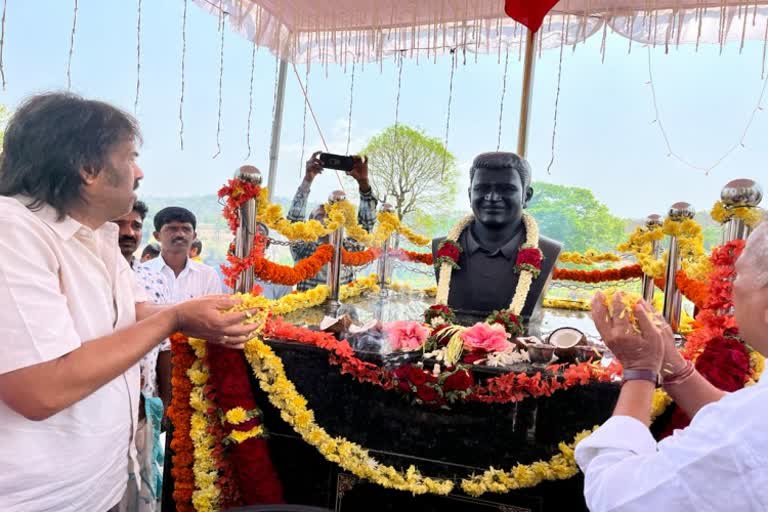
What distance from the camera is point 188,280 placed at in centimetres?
354

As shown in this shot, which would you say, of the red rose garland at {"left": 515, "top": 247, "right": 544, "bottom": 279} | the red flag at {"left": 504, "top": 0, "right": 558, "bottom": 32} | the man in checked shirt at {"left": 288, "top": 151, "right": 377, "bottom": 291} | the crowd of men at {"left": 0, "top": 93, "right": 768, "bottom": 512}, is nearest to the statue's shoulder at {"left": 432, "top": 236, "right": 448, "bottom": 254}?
the red rose garland at {"left": 515, "top": 247, "right": 544, "bottom": 279}

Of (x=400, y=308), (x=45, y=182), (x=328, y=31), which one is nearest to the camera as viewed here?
(x=45, y=182)

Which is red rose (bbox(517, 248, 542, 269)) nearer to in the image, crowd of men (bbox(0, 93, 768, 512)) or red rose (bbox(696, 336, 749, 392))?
red rose (bbox(696, 336, 749, 392))

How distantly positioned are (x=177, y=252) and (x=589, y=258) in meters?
3.48

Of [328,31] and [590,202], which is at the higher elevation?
[328,31]

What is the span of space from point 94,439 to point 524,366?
4.61 feet

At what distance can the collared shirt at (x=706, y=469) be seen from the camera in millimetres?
733

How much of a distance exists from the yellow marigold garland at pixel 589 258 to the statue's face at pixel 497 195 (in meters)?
1.92

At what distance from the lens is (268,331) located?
220 centimetres

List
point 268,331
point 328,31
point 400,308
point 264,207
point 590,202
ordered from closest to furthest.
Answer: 1. point 268,331
2. point 264,207
3. point 400,308
4. point 590,202
5. point 328,31

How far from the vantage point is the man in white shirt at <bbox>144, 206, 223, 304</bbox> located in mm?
3463

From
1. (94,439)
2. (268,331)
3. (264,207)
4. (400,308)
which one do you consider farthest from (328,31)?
(94,439)

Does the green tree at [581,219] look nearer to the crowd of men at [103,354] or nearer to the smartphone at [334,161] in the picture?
the smartphone at [334,161]

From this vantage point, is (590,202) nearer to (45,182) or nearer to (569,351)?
(569,351)
